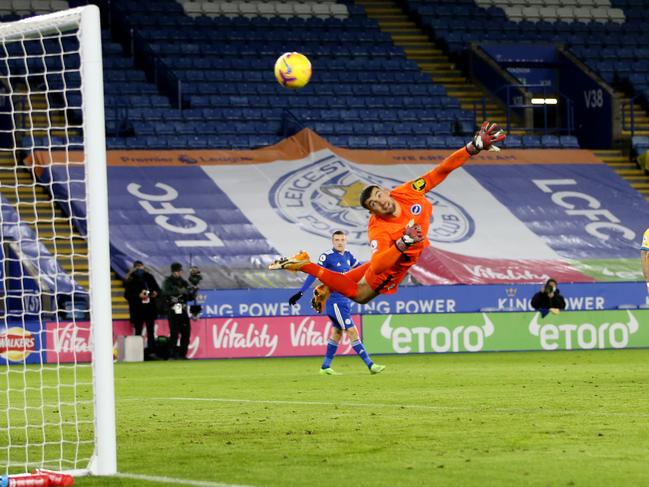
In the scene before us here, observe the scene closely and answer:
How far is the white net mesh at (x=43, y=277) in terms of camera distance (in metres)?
10.5

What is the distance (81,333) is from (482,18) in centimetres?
1973

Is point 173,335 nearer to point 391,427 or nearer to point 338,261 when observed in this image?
point 338,261

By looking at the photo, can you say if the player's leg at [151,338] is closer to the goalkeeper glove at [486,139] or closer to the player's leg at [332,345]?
the player's leg at [332,345]

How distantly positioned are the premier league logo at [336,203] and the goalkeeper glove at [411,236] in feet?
61.3

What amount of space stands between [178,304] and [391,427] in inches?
548

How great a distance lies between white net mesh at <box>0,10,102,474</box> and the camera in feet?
34.5

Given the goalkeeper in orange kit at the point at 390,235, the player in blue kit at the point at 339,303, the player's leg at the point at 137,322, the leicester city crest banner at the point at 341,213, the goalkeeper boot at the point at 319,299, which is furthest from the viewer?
the leicester city crest banner at the point at 341,213

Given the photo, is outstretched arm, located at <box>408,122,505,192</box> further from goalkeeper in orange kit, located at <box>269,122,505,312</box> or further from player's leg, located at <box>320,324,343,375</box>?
player's leg, located at <box>320,324,343,375</box>

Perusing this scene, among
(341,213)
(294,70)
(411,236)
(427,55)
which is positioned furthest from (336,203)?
(411,236)

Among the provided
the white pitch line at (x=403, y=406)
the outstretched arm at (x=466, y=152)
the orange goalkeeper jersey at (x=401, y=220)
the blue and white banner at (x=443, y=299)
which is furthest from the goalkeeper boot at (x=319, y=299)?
the blue and white banner at (x=443, y=299)

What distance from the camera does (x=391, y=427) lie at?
1184 centimetres

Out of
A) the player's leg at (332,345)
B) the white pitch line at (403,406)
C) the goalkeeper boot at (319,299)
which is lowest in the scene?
the player's leg at (332,345)

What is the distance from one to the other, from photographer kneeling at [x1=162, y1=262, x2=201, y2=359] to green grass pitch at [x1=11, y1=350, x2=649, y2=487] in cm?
449

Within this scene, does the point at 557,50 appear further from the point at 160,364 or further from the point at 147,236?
the point at 160,364
